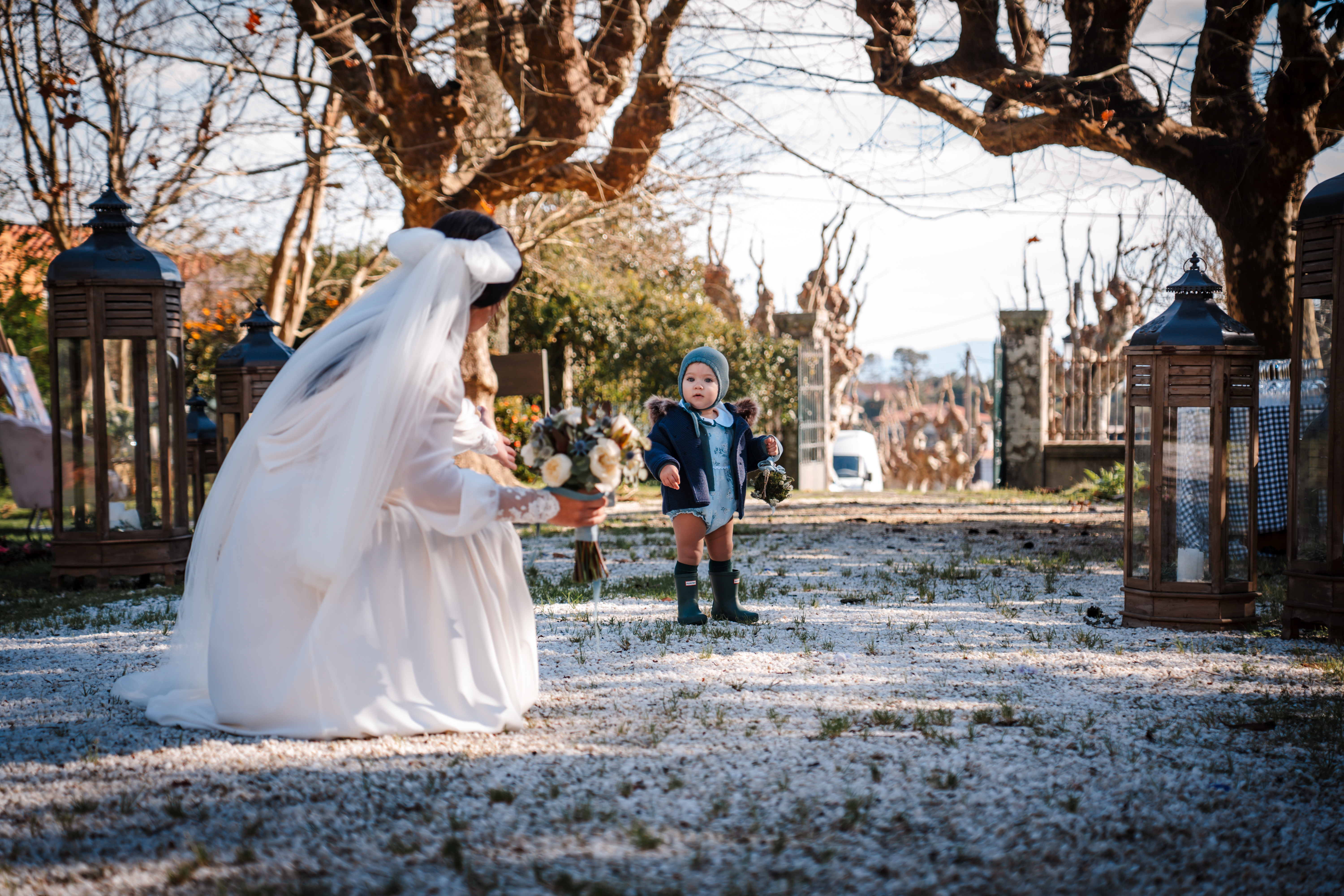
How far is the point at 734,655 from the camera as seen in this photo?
15.0 feet

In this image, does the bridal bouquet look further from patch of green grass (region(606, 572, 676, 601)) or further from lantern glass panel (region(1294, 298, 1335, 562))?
lantern glass panel (region(1294, 298, 1335, 562))

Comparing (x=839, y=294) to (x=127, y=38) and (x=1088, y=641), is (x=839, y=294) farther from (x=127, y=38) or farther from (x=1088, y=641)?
(x=1088, y=641)

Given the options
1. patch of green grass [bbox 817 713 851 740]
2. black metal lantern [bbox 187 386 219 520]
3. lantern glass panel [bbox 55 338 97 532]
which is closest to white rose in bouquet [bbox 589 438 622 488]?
patch of green grass [bbox 817 713 851 740]

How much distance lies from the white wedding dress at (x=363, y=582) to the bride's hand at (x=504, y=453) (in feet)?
0.77

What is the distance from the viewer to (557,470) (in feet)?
11.8

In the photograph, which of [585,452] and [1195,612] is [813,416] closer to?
[1195,612]

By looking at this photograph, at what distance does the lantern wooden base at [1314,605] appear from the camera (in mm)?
4656

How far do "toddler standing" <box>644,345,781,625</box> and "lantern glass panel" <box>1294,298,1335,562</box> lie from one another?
2.61m

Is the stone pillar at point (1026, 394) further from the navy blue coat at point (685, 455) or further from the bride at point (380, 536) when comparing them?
the bride at point (380, 536)

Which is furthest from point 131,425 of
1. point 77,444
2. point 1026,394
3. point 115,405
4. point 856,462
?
point 856,462

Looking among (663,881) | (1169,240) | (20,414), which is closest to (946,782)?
(663,881)

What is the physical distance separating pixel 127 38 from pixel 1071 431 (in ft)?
45.3

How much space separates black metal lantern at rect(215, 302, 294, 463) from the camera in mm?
7605

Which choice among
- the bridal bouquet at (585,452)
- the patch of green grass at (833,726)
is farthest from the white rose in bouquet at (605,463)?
the patch of green grass at (833,726)
